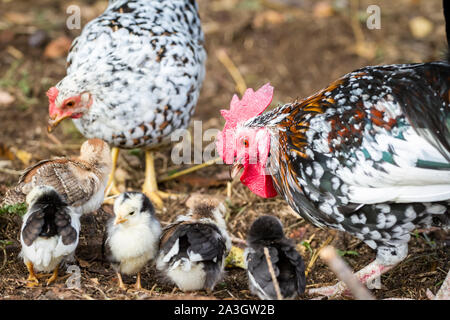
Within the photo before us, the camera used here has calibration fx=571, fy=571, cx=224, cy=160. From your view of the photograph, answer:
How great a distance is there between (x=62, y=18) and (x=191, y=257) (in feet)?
18.9

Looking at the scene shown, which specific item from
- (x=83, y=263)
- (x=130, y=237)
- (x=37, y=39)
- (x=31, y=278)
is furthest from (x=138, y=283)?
(x=37, y=39)

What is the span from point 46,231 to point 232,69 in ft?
15.5

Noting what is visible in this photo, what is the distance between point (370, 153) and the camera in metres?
3.48

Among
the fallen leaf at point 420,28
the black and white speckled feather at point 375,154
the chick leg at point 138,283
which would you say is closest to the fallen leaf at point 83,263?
the chick leg at point 138,283

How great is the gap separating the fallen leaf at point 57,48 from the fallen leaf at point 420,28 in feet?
16.2

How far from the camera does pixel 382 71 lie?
3.82 metres

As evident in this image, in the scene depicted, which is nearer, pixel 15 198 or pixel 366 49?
pixel 15 198

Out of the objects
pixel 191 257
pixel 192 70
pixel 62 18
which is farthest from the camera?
pixel 62 18

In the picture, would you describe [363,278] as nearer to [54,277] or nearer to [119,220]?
[119,220]

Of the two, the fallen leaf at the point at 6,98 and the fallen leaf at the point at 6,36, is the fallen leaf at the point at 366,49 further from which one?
the fallen leaf at the point at 6,36

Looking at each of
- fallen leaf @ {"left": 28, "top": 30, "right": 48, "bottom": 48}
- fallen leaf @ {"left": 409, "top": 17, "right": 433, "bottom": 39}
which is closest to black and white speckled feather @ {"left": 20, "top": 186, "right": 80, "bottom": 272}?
fallen leaf @ {"left": 28, "top": 30, "right": 48, "bottom": 48}

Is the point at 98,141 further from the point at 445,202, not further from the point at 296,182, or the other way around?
the point at 445,202

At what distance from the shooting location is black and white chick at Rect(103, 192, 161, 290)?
3.78m
